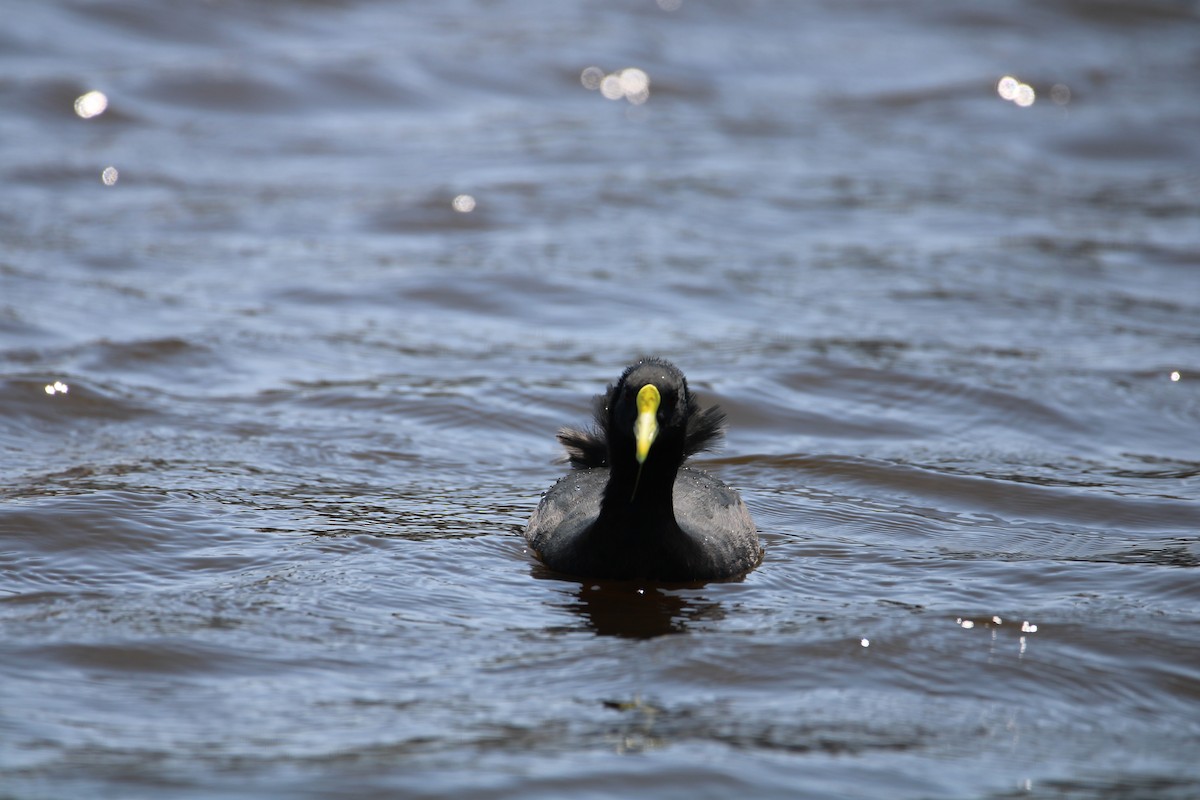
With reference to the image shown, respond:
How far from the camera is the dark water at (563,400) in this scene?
16.8ft

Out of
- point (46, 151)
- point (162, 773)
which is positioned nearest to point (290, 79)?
point (46, 151)

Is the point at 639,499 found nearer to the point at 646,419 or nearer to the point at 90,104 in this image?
the point at 646,419

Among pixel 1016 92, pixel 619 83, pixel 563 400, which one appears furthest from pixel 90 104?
pixel 1016 92

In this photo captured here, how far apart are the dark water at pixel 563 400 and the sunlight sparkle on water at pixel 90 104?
0.39 ft

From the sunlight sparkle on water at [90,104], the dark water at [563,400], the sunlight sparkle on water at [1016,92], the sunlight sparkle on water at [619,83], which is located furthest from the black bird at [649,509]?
the sunlight sparkle on water at [1016,92]

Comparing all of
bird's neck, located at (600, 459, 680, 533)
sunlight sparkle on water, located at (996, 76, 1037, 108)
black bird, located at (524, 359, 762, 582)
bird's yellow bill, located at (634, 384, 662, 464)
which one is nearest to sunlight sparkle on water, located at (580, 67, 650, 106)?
sunlight sparkle on water, located at (996, 76, 1037, 108)

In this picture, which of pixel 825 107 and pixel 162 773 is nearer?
pixel 162 773

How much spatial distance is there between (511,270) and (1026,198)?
549cm

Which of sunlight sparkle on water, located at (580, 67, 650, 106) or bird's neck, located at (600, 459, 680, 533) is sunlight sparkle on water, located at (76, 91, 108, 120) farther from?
bird's neck, located at (600, 459, 680, 533)

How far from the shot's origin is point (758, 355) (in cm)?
1039

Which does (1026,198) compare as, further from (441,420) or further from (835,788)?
(835,788)

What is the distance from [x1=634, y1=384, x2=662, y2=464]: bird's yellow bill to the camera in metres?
6.03

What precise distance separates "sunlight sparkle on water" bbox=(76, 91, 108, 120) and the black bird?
10692 millimetres

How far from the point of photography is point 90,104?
15.9 m
